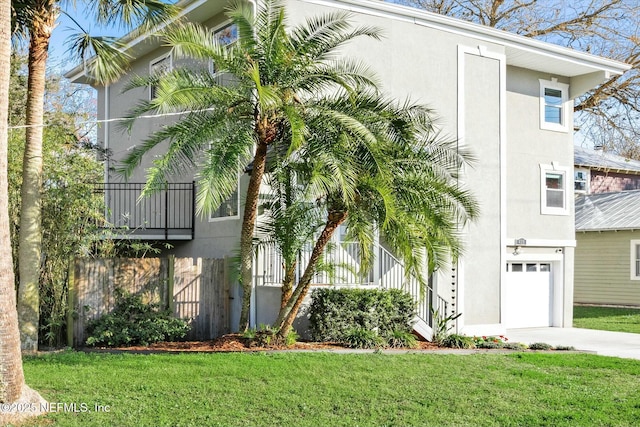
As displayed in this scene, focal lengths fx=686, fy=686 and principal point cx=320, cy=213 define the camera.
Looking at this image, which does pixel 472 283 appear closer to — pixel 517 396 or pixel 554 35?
pixel 517 396

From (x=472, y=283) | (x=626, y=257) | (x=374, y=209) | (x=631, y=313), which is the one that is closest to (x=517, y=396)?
(x=374, y=209)

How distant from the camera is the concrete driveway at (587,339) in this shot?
1418cm

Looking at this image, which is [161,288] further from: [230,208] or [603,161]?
[603,161]

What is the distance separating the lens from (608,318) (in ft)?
71.4

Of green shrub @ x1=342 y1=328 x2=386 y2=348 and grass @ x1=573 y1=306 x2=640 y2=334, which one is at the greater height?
green shrub @ x1=342 y1=328 x2=386 y2=348

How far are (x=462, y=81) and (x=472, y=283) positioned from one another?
5033mm

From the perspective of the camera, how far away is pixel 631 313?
76.4 feet

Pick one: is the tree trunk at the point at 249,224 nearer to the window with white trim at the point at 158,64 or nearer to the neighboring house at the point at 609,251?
the window with white trim at the point at 158,64

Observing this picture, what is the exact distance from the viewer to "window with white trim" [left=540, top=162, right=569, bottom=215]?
1958cm

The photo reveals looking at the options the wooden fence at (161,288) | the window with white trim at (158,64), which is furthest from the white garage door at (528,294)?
the window with white trim at (158,64)

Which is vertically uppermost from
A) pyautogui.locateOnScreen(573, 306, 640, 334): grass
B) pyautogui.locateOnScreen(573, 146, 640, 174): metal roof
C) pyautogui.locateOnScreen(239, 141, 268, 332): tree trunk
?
pyautogui.locateOnScreen(573, 146, 640, 174): metal roof

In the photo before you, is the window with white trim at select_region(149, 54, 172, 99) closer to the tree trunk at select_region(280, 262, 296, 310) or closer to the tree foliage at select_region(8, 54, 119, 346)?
the tree foliage at select_region(8, 54, 119, 346)

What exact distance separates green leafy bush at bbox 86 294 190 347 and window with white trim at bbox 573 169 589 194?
2348 cm

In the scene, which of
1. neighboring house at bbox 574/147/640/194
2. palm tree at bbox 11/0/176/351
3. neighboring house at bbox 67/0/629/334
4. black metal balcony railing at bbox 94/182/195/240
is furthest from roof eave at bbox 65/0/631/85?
neighboring house at bbox 574/147/640/194
